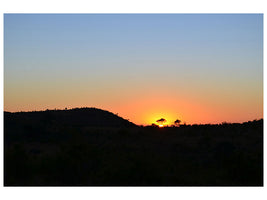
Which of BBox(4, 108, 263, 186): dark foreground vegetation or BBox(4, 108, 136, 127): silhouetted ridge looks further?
BBox(4, 108, 136, 127): silhouetted ridge

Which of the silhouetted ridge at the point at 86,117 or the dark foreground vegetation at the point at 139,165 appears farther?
the silhouetted ridge at the point at 86,117

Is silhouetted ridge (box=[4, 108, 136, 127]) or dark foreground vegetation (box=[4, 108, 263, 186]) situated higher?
silhouetted ridge (box=[4, 108, 136, 127])

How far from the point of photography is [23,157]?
1903 centimetres

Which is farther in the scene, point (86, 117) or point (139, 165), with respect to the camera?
point (86, 117)

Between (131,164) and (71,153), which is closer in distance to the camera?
(131,164)

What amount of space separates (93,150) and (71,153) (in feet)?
4.88

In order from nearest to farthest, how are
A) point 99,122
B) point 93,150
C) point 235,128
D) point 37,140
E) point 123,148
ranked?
point 93,150 → point 123,148 → point 37,140 → point 235,128 → point 99,122

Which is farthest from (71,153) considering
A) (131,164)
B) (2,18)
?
(2,18)

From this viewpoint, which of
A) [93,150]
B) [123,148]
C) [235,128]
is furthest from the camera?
[235,128]

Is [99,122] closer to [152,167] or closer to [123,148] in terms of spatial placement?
[123,148]

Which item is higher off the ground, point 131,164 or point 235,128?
point 235,128

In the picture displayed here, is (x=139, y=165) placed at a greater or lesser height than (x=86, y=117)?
lesser

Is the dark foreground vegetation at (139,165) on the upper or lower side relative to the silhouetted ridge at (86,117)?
lower
